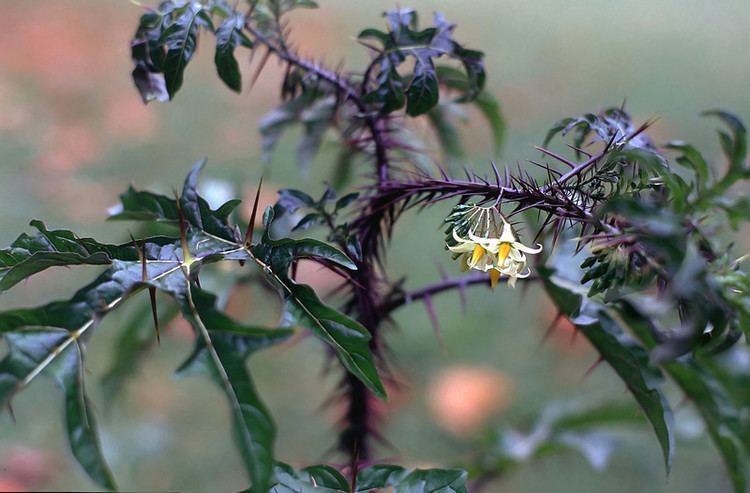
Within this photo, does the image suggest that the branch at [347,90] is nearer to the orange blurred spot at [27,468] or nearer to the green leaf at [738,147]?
the green leaf at [738,147]

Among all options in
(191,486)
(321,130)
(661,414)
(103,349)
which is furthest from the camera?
(103,349)

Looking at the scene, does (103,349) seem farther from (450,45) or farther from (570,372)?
(450,45)

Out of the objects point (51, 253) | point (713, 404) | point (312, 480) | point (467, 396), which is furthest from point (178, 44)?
point (467, 396)

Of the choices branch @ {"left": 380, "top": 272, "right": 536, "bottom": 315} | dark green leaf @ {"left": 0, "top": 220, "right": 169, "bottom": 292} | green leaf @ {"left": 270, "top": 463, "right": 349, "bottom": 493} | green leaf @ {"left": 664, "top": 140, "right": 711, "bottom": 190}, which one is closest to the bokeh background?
branch @ {"left": 380, "top": 272, "right": 536, "bottom": 315}

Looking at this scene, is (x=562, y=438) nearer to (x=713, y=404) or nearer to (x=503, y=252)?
(x=713, y=404)

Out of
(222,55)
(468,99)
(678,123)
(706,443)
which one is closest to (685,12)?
(678,123)

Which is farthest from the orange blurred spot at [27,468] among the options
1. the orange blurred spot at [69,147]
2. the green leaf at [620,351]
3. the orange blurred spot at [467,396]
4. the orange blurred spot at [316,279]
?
the green leaf at [620,351]

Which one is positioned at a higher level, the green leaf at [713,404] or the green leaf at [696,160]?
the green leaf at [696,160]
